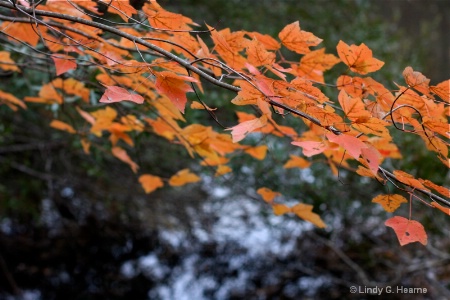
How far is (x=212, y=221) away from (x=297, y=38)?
2466 millimetres

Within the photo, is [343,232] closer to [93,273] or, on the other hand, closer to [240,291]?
[240,291]

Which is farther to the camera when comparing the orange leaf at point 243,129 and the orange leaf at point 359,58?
the orange leaf at point 359,58

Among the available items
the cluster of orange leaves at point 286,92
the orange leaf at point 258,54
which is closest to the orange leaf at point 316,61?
the cluster of orange leaves at point 286,92

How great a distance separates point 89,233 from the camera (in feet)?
10.5

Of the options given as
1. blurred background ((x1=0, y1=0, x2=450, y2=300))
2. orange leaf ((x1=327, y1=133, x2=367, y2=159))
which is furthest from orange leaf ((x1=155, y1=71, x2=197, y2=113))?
blurred background ((x1=0, y1=0, x2=450, y2=300))

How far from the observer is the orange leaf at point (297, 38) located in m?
0.80

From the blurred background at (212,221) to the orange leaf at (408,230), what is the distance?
1122 mm

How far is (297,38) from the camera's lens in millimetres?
809

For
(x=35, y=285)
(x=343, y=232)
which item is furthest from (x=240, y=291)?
(x=35, y=285)

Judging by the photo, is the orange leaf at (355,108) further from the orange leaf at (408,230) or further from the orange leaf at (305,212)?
the orange leaf at (305,212)

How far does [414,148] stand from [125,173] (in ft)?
4.86

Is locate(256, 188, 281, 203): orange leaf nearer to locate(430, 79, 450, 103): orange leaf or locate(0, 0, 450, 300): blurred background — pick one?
locate(430, 79, 450, 103): orange leaf

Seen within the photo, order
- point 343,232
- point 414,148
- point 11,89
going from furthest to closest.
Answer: point 343,232 → point 414,148 → point 11,89

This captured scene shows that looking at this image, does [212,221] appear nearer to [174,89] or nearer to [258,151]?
[258,151]
